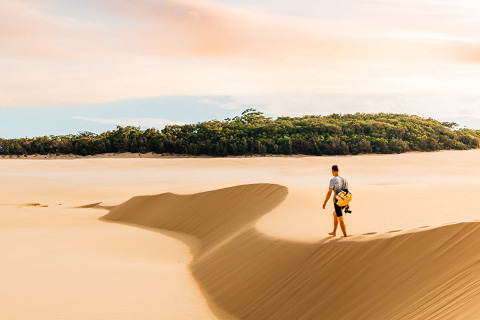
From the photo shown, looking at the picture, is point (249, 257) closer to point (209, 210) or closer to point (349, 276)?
point (349, 276)

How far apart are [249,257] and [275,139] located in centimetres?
4211

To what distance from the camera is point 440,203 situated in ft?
46.4

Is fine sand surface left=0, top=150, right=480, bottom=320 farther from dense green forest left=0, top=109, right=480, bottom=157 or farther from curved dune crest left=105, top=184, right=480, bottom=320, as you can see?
dense green forest left=0, top=109, right=480, bottom=157

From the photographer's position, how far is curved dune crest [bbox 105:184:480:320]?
5742 mm

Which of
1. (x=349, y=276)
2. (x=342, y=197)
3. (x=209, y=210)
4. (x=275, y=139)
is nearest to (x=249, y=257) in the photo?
(x=342, y=197)

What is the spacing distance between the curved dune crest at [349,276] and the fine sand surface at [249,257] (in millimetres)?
20

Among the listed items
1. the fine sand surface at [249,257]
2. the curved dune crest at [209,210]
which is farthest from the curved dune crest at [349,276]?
the curved dune crest at [209,210]

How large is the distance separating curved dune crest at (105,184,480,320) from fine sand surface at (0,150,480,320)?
2 centimetres

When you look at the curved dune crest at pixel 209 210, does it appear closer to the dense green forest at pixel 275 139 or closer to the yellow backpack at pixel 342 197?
the yellow backpack at pixel 342 197

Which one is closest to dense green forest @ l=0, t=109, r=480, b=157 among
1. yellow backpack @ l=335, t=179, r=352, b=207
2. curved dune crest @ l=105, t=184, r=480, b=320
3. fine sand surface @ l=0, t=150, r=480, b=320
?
fine sand surface @ l=0, t=150, r=480, b=320

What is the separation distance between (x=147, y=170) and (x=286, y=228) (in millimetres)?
33569

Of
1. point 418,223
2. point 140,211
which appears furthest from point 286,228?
point 140,211

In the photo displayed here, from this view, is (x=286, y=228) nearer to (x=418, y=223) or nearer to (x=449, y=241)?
(x=418, y=223)

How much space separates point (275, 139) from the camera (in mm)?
51812
